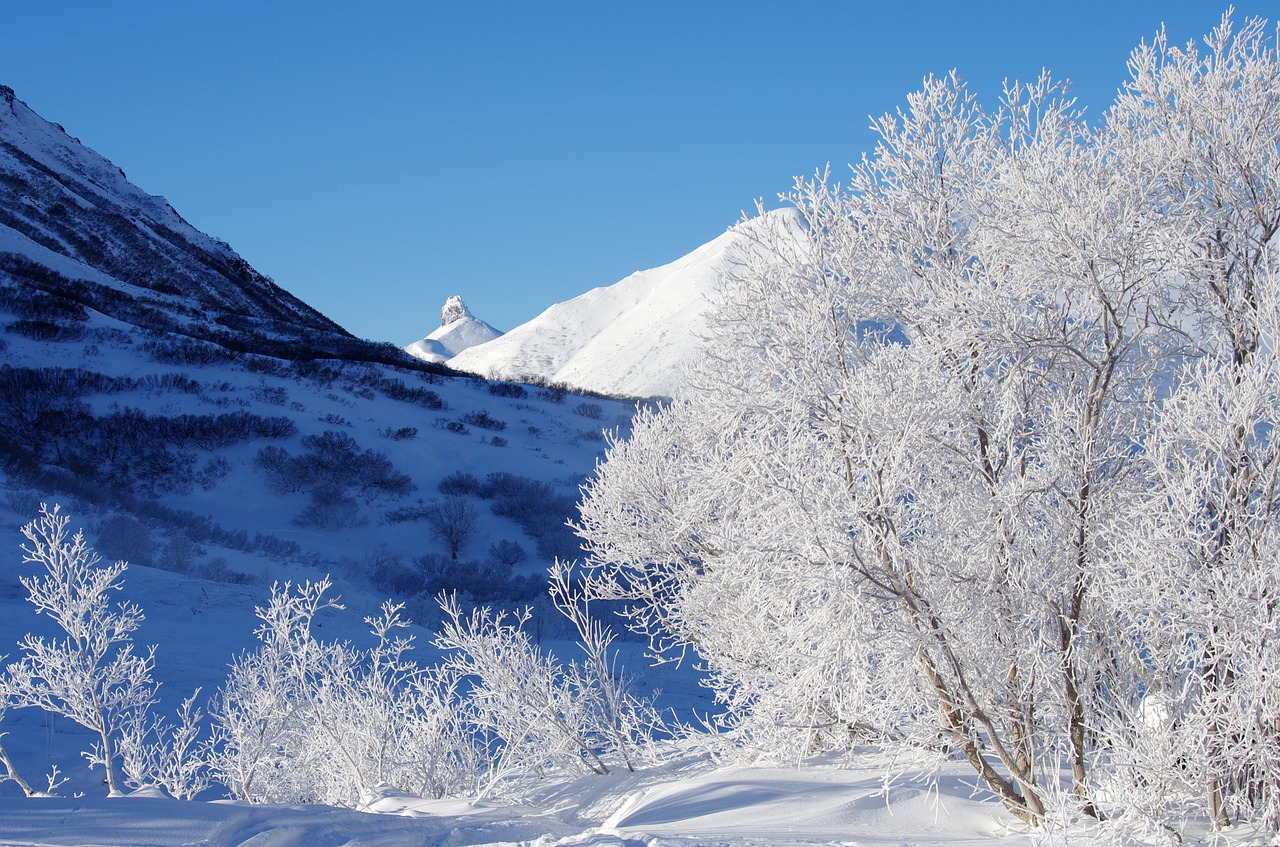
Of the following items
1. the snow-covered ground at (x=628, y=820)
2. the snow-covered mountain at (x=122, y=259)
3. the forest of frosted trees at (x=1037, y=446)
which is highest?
the snow-covered mountain at (x=122, y=259)

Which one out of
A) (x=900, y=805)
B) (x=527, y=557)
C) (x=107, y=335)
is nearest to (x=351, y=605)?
(x=527, y=557)

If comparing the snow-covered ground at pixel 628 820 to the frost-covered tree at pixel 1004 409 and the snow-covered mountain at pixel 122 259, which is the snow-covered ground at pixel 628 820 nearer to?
the frost-covered tree at pixel 1004 409

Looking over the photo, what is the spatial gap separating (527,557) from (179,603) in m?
8.72

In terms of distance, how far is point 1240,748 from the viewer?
385 centimetres

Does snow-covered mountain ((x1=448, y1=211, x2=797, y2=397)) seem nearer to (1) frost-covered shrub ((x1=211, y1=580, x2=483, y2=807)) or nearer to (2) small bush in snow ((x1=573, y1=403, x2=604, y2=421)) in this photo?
(2) small bush in snow ((x1=573, y1=403, x2=604, y2=421))

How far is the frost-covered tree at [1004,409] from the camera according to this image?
4152mm

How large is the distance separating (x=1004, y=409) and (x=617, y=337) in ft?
336

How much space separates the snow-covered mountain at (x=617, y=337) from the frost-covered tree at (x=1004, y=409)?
2016 inches

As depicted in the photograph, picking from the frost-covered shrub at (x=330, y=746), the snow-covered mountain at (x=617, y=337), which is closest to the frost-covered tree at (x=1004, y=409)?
the frost-covered shrub at (x=330, y=746)

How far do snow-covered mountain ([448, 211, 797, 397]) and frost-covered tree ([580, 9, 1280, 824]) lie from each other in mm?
51218

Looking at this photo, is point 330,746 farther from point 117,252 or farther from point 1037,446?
point 117,252

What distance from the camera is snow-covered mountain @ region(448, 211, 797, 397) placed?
3174 inches

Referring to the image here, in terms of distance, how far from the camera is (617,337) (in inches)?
4183

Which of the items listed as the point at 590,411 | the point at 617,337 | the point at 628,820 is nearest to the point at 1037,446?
the point at 628,820
